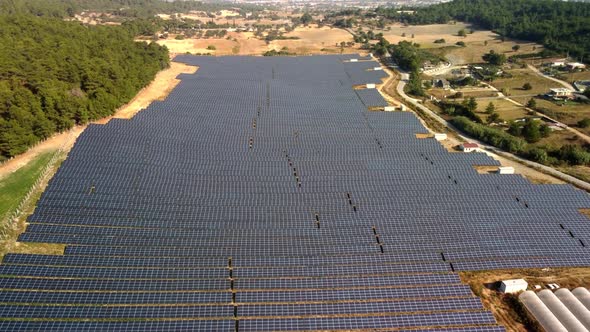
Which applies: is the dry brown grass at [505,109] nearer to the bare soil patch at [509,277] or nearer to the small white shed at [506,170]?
the small white shed at [506,170]

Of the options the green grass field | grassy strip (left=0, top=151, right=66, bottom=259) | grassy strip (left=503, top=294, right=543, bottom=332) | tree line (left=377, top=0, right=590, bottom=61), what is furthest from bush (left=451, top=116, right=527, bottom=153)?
tree line (left=377, top=0, right=590, bottom=61)

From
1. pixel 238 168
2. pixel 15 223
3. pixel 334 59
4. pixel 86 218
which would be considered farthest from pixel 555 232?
pixel 334 59

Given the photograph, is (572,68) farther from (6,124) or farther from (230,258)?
(6,124)

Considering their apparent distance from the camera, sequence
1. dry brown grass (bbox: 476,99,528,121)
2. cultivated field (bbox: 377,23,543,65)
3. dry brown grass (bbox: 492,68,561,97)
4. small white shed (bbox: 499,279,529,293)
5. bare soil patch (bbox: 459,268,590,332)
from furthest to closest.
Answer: cultivated field (bbox: 377,23,543,65), dry brown grass (bbox: 492,68,561,97), dry brown grass (bbox: 476,99,528,121), small white shed (bbox: 499,279,529,293), bare soil patch (bbox: 459,268,590,332)

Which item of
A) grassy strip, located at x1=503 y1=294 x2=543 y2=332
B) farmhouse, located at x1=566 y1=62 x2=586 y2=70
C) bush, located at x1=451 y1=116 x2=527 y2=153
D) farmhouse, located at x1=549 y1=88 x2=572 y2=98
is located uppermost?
farmhouse, located at x1=566 y1=62 x2=586 y2=70

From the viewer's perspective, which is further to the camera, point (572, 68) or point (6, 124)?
point (572, 68)

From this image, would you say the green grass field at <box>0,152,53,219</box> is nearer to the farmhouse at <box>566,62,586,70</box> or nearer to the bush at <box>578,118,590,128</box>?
the bush at <box>578,118,590,128</box>

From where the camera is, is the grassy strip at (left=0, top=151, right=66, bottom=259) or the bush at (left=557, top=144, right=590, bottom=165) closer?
the grassy strip at (left=0, top=151, right=66, bottom=259)

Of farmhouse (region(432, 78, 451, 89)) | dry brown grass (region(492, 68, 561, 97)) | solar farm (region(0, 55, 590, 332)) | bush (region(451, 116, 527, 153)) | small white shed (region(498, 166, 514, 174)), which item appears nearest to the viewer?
solar farm (region(0, 55, 590, 332))
